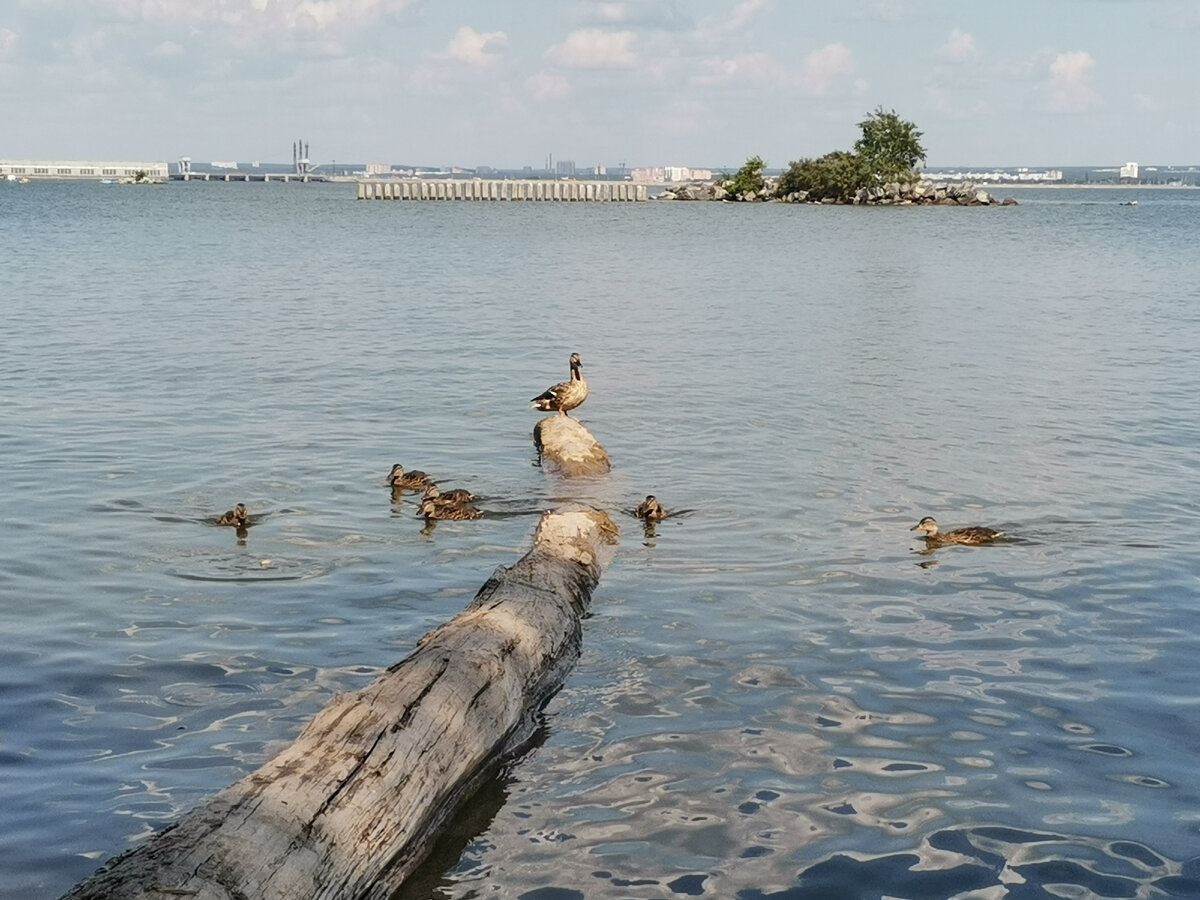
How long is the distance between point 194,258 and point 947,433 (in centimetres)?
4755

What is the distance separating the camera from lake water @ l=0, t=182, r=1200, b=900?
27.8 ft

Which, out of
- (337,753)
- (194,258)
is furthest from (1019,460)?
(194,258)

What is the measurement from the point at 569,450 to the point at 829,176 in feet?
397

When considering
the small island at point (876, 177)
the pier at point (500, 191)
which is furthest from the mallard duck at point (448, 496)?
the pier at point (500, 191)

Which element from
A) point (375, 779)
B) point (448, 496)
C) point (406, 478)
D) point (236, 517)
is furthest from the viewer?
point (406, 478)

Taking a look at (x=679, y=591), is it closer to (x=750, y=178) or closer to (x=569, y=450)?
(x=569, y=450)

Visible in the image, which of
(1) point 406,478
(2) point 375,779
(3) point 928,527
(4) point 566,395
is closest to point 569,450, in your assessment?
(4) point 566,395

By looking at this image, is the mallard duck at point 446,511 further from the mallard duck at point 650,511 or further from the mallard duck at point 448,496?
the mallard duck at point 650,511

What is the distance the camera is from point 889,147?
430ft

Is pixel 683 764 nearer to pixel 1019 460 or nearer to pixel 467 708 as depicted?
pixel 467 708

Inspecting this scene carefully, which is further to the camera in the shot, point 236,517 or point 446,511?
point 446,511

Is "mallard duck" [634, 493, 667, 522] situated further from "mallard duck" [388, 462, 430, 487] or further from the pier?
the pier

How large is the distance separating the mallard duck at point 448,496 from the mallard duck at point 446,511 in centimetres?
8

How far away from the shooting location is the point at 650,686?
35.6 ft
